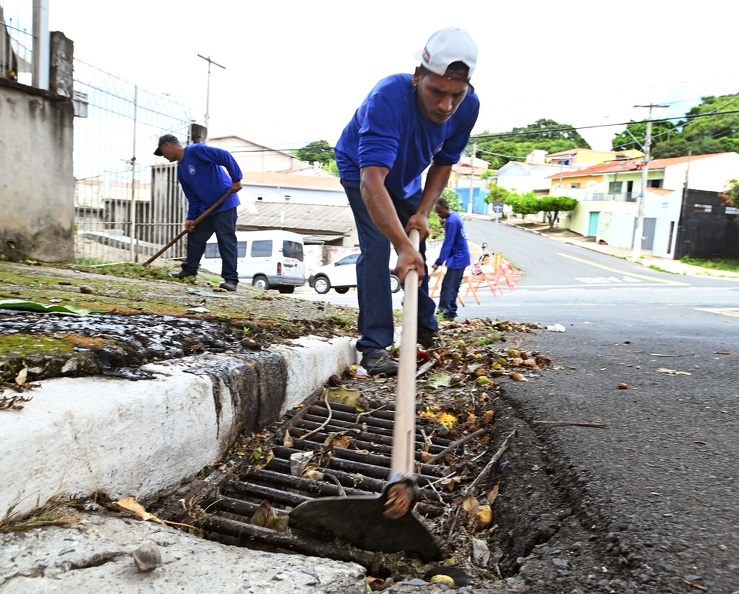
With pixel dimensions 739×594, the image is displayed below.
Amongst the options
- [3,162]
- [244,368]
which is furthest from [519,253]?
[244,368]

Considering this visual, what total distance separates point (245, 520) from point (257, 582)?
51 centimetres

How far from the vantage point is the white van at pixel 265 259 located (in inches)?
660

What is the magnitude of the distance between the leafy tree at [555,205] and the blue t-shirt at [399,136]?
45.5 metres

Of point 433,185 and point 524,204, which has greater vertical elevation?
point 524,204

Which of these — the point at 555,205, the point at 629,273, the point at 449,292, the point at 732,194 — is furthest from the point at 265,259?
Answer: the point at 555,205

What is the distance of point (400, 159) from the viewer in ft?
9.19

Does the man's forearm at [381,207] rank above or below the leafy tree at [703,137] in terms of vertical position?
below

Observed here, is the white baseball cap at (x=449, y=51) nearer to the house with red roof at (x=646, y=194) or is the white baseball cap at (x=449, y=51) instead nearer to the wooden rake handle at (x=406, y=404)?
the wooden rake handle at (x=406, y=404)

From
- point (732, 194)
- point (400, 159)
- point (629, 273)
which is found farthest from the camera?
point (732, 194)

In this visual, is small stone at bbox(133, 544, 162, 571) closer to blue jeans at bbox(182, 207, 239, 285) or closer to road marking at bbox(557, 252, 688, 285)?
blue jeans at bbox(182, 207, 239, 285)

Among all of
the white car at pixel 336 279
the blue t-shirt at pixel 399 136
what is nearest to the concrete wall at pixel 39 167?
the blue t-shirt at pixel 399 136

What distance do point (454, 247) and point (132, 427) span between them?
23.3 ft

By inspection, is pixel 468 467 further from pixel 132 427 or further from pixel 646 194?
pixel 646 194

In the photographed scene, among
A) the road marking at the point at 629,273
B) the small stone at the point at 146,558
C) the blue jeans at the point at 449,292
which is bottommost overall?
the road marking at the point at 629,273
